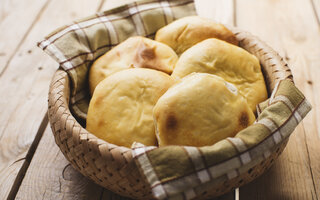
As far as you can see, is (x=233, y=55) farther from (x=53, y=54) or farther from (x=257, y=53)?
(x=53, y=54)

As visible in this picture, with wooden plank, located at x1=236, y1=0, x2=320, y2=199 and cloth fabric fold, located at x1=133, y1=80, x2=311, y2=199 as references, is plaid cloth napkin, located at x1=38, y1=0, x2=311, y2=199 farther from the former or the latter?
wooden plank, located at x1=236, y1=0, x2=320, y2=199

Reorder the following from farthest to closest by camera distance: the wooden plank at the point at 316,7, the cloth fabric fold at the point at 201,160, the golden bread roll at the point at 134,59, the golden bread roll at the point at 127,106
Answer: the wooden plank at the point at 316,7, the golden bread roll at the point at 134,59, the golden bread roll at the point at 127,106, the cloth fabric fold at the point at 201,160

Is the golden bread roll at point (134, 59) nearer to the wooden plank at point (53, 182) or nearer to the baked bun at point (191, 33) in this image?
the baked bun at point (191, 33)

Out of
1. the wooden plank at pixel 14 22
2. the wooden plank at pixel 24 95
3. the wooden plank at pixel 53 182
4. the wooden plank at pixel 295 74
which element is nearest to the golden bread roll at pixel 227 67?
the wooden plank at pixel 295 74

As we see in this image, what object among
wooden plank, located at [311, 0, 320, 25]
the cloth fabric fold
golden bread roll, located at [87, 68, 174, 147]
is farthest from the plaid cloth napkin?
wooden plank, located at [311, 0, 320, 25]

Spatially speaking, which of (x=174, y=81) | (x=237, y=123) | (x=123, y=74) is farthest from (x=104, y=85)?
(x=237, y=123)

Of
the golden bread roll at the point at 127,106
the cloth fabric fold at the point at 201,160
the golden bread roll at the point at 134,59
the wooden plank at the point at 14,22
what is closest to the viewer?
the cloth fabric fold at the point at 201,160

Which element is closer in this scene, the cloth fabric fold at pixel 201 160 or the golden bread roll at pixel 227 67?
the cloth fabric fold at pixel 201 160
